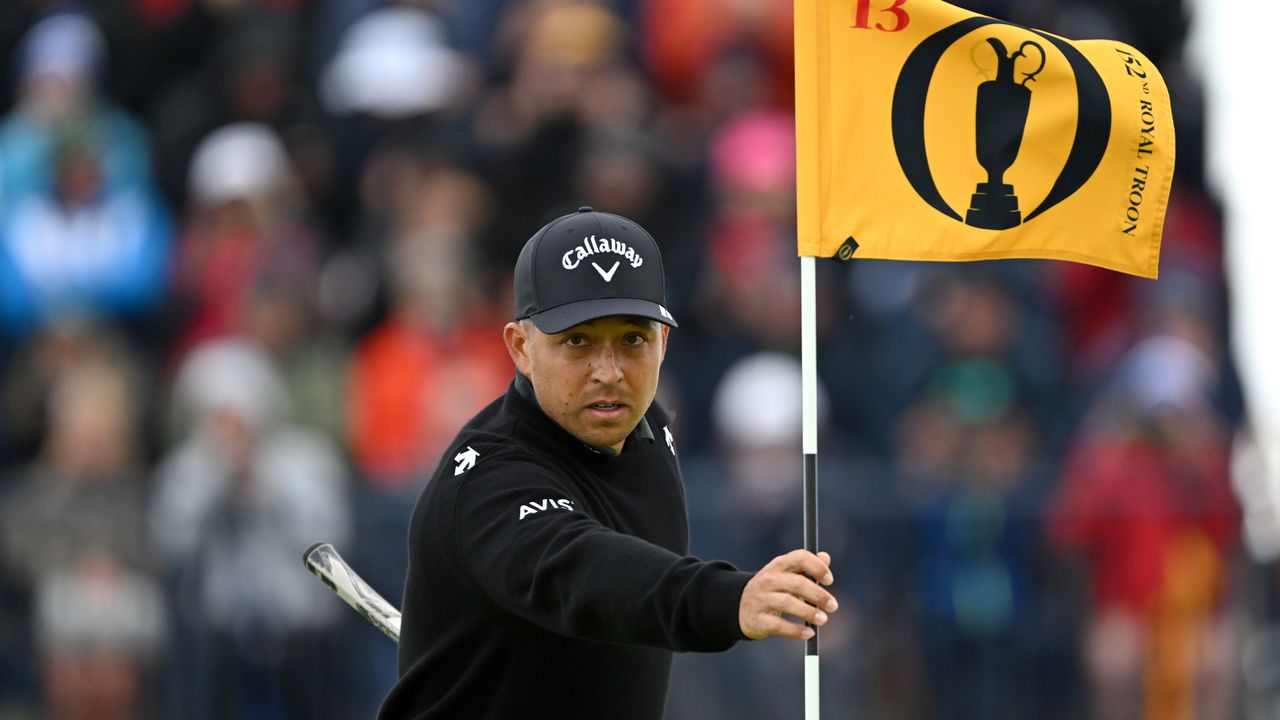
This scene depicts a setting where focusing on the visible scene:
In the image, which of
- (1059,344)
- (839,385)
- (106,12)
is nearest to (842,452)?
(839,385)

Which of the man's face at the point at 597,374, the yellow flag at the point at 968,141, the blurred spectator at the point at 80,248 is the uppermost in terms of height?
the blurred spectator at the point at 80,248

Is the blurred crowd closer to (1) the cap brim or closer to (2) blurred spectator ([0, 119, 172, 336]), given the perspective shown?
(2) blurred spectator ([0, 119, 172, 336])

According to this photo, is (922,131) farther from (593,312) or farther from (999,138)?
(593,312)

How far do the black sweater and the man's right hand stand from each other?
0.33 feet

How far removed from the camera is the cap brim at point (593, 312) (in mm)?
5590

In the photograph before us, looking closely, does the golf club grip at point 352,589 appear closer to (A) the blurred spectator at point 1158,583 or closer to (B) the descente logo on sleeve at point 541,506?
(B) the descente logo on sleeve at point 541,506

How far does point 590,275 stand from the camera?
565 centimetres

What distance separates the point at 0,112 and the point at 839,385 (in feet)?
20.7

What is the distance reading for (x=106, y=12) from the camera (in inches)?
616

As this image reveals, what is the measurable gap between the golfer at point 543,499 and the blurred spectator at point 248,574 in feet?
21.2

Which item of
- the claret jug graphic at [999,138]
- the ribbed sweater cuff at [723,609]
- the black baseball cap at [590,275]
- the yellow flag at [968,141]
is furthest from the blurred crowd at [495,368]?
the ribbed sweater cuff at [723,609]

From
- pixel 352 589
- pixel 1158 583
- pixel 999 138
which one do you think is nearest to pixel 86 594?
pixel 1158 583

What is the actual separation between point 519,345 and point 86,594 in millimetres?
7323

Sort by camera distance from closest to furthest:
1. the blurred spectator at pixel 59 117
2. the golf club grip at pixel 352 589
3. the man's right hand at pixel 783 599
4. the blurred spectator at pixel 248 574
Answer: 1. the man's right hand at pixel 783 599
2. the golf club grip at pixel 352 589
3. the blurred spectator at pixel 248 574
4. the blurred spectator at pixel 59 117
